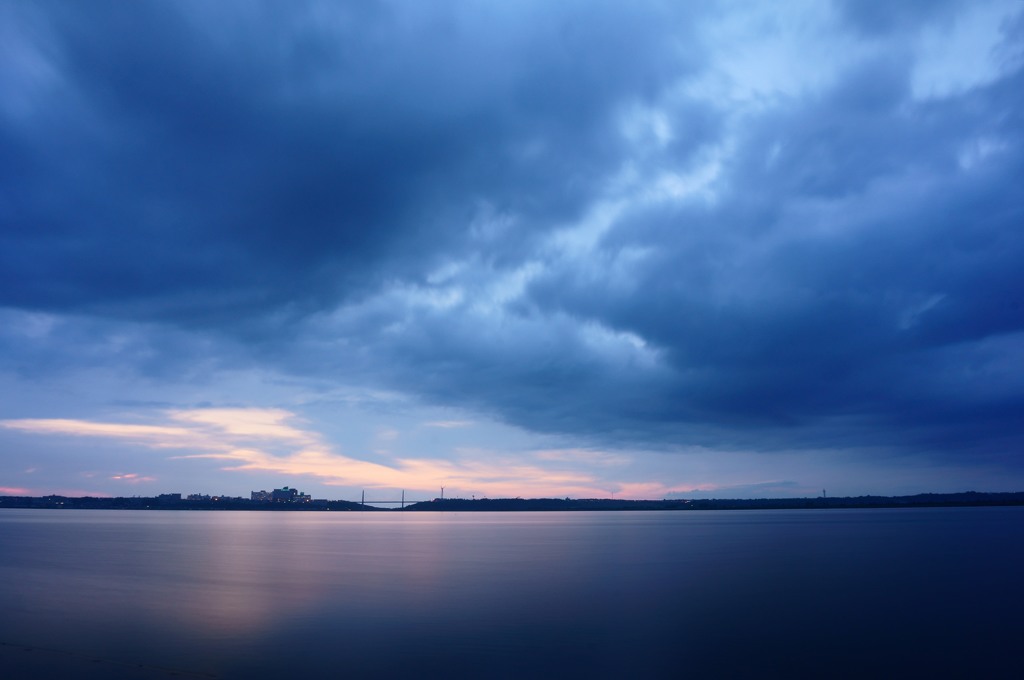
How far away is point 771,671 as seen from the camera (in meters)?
18.3

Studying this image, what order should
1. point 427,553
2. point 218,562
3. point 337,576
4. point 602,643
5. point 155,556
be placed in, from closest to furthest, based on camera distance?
point 602,643 < point 337,576 < point 218,562 < point 155,556 < point 427,553

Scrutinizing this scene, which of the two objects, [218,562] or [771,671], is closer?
[771,671]

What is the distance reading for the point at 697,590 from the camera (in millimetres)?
33000

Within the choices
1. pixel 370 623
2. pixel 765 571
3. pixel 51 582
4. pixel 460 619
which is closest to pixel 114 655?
pixel 370 623

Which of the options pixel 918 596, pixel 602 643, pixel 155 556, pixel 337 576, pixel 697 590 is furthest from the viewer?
pixel 155 556

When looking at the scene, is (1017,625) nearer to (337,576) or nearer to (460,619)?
(460,619)

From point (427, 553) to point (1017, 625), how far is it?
4230 cm

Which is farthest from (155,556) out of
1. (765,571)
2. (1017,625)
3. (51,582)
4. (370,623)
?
(1017,625)

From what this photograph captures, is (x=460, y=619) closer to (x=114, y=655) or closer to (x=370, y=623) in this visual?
(x=370, y=623)

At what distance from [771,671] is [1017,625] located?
12.2 metres

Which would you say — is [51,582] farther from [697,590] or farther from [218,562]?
[697,590]

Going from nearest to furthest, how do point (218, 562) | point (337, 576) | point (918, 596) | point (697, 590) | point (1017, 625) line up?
point (1017, 625) < point (918, 596) < point (697, 590) < point (337, 576) < point (218, 562)

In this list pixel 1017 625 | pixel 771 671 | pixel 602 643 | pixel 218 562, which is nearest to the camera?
pixel 771 671

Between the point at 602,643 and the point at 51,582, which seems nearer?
the point at 602,643
